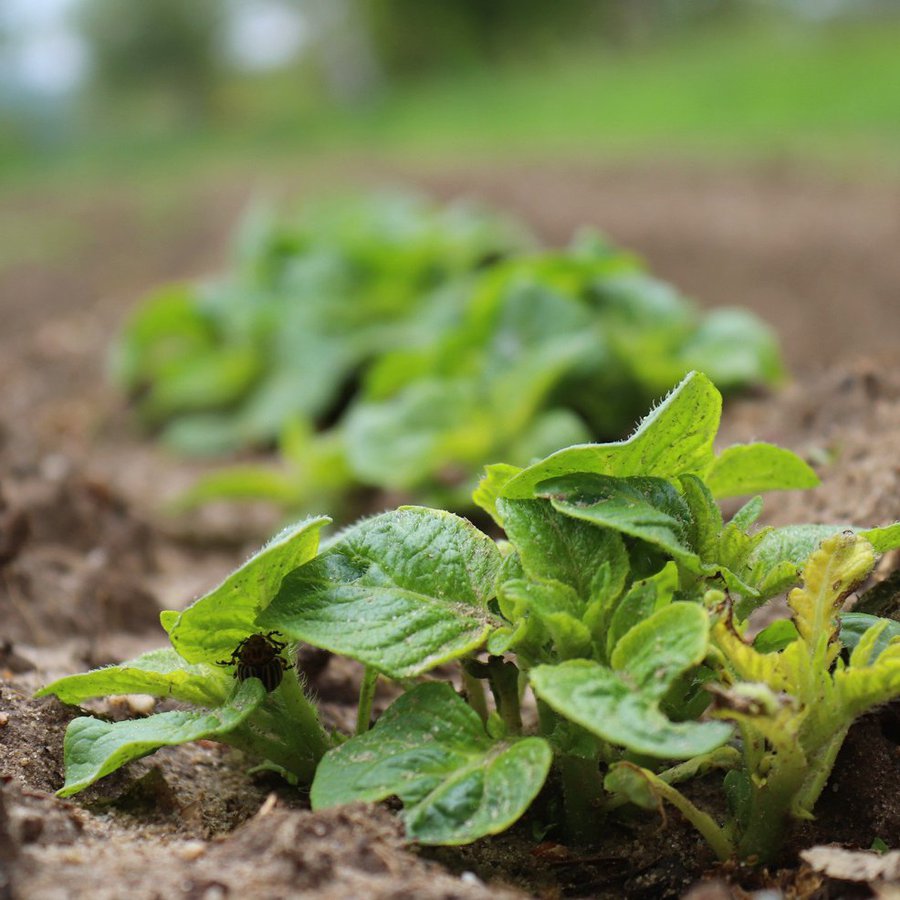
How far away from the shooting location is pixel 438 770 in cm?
143

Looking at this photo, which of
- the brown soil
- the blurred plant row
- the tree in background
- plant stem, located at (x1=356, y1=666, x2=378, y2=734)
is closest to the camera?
the brown soil

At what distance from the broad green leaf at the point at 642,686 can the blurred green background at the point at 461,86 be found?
9501 millimetres

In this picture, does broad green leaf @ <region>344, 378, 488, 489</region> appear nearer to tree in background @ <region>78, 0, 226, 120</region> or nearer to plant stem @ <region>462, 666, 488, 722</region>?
plant stem @ <region>462, 666, 488, 722</region>

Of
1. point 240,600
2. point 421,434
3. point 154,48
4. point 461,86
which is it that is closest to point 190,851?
point 240,600

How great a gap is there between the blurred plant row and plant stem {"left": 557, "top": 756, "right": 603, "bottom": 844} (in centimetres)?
95

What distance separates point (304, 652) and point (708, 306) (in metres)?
4.72

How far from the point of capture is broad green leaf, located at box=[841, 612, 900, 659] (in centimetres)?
150

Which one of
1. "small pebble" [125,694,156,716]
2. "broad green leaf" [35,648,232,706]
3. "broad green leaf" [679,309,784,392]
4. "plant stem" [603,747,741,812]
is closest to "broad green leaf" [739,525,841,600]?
"plant stem" [603,747,741,812]

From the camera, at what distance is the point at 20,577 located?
2764mm

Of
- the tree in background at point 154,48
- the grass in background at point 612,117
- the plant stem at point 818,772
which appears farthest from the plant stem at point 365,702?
the tree in background at point 154,48

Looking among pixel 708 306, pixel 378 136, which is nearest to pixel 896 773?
pixel 708 306

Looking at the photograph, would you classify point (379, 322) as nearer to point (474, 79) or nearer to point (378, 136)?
point (378, 136)

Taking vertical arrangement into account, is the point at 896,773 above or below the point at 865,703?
below

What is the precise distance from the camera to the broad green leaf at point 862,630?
1.50 metres
